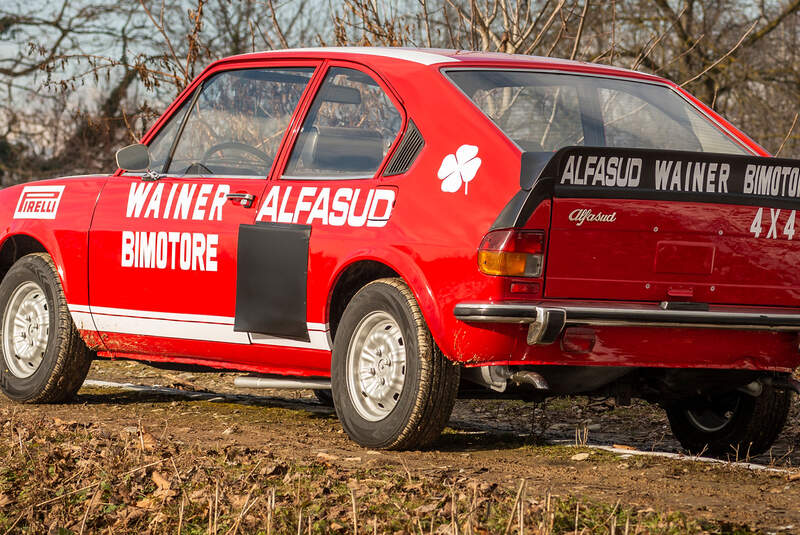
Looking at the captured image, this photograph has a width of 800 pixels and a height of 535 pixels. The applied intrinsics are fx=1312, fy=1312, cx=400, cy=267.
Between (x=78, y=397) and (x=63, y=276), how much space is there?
34.6 inches

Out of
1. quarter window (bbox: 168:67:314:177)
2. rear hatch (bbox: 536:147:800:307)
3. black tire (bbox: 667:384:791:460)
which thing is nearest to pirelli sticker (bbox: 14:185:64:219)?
quarter window (bbox: 168:67:314:177)

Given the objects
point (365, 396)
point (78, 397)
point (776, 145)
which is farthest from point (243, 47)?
point (365, 396)

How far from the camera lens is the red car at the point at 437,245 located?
5047 millimetres

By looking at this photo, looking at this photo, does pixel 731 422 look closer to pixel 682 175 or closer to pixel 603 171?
pixel 682 175

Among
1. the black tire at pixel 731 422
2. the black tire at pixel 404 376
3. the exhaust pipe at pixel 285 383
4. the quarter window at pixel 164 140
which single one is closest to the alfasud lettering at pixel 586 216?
the black tire at pixel 404 376

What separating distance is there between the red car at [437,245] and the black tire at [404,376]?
0.4 inches

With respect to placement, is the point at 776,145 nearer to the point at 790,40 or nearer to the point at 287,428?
the point at 790,40

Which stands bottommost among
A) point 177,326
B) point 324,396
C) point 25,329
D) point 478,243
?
point 324,396

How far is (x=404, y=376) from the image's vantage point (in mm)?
5422

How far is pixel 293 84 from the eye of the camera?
251 inches

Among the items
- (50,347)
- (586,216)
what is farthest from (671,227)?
(50,347)

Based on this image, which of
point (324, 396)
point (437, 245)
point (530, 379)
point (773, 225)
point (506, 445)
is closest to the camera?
point (530, 379)

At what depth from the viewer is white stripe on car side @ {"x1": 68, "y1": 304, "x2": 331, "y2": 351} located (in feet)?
19.6

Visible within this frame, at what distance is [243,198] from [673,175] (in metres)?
2.09
